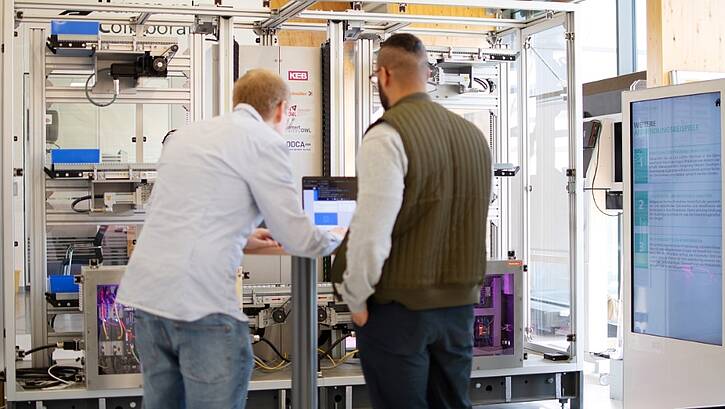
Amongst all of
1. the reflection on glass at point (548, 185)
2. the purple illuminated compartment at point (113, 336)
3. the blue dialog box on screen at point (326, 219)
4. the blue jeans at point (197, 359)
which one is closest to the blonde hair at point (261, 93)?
the blue jeans at point (197, 359)

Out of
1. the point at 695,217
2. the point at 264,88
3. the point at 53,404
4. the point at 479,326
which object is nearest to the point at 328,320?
the point at 479,326

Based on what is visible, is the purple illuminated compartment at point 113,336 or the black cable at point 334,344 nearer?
the purple illuminated compartment at point 113,336

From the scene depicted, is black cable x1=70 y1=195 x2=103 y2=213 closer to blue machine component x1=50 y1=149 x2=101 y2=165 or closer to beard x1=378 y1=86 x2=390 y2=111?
blue machine component x1=50 y1=149 x2=101 y2=165

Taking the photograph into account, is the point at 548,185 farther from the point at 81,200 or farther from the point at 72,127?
the point at 72,127

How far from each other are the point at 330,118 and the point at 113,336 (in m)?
1.89

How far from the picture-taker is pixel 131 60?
18.2ft

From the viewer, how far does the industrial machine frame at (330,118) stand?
199 inches

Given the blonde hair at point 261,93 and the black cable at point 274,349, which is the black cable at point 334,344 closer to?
the black cable at point 274,349

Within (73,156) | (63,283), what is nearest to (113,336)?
(63,283)

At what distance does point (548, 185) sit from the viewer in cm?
655

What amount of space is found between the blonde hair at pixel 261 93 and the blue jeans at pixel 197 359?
0.65m

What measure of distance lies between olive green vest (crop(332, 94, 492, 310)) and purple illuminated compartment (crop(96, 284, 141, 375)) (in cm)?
258

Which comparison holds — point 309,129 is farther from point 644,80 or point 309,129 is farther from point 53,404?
point 644,80

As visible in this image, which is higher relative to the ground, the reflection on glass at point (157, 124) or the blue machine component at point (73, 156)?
the reflection on glass at point (157, 124)
